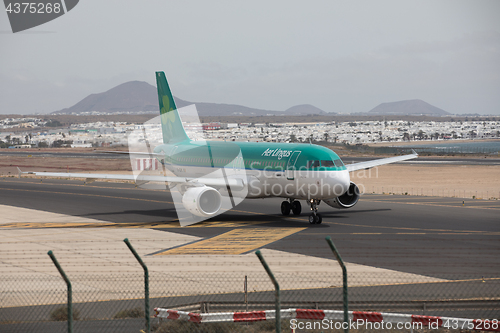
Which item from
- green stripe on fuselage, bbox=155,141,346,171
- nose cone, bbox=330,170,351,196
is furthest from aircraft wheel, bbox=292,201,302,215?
nose cone, bbox=330,170,351,196

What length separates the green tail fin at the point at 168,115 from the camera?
4572 cm

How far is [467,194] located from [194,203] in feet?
103

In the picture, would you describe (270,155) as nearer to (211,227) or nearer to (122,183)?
(211,227)

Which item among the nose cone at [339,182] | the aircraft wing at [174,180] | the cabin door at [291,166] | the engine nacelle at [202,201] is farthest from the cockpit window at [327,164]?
the engine nacelle at [202,201]

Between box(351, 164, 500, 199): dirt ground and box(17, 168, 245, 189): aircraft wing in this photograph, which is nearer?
box(17, 168, 245, 189): aircraft wing

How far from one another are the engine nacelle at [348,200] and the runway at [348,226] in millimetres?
943

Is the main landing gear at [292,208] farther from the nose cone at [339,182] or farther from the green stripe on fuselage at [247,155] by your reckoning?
the nose cone at [339,182]

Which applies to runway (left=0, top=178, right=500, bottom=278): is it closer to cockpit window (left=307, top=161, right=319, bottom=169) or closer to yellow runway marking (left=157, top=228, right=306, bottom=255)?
yellow runway marking (left=157, top=228, right=306, bottom=255)

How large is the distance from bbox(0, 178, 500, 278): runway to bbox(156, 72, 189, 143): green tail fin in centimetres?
572

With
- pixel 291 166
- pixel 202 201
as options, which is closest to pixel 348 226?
pixel 291 166

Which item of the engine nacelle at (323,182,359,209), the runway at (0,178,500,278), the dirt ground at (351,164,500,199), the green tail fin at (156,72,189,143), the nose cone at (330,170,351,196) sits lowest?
the dirt ground at (351,164,500,199)

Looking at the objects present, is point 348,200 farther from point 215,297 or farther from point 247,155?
point 215,297

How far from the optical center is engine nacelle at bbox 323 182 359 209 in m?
35.7

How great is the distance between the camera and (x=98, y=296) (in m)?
17.8
